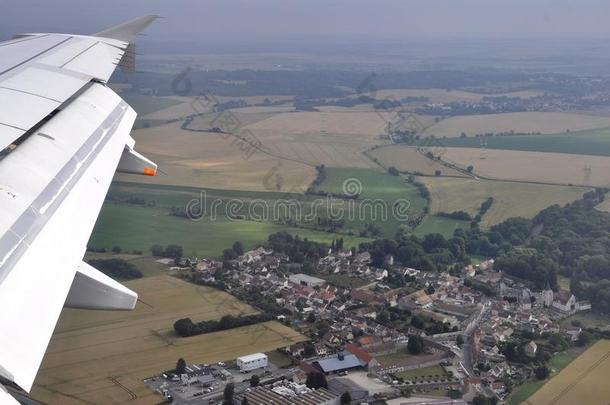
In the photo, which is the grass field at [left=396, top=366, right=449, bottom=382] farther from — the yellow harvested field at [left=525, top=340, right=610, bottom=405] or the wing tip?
the wing tip

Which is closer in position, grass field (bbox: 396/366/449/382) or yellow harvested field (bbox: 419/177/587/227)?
grass field (bbox: 396/366/449/382)

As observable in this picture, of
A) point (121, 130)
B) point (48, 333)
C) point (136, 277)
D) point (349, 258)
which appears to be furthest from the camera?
point (349, 258)

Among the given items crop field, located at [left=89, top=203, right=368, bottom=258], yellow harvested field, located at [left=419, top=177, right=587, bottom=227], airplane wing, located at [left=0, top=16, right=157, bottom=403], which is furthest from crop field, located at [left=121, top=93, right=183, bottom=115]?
airplane wing, located at [left=0, top=16, right=157, bottom=403]

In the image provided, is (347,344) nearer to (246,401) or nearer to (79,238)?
(246,401)

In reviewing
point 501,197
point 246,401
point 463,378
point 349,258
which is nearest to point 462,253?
point 349,258

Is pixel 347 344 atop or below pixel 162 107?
below

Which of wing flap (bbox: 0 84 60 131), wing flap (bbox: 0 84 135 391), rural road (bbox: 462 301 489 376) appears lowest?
rural road (bbox: 462 301 489 376)

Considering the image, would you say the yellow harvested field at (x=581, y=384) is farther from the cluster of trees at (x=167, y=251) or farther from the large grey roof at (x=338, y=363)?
the cluster of trees at (x=167, y=251)
